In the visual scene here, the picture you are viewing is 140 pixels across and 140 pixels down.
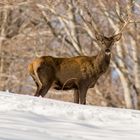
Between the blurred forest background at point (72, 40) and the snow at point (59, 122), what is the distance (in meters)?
10.7

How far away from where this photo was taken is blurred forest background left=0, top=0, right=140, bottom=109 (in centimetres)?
2256

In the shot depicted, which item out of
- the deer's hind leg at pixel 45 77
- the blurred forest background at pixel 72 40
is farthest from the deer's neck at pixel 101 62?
the blurred forest background at pixel 72 40

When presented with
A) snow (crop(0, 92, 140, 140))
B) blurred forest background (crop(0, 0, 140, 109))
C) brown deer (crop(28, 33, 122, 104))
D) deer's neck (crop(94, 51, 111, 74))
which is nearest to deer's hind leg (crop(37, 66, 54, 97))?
brown deer (crop(28, 33, 122, 104))

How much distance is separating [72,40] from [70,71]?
9.58 m

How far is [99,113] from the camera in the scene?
29.6 ft

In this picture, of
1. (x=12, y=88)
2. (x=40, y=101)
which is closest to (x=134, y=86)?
(x=12, y=88)

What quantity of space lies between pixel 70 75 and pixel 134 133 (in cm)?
669

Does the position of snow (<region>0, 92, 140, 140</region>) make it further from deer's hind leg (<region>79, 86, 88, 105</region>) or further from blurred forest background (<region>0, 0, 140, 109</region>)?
blurred forest background (<region>0, 0, 140, 109</region>)

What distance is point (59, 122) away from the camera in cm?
805

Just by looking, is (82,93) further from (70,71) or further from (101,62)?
(101,62)

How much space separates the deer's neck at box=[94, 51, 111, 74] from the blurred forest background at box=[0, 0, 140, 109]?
561 centimetres

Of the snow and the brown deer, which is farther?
the brown deer

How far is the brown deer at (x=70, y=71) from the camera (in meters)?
14.0

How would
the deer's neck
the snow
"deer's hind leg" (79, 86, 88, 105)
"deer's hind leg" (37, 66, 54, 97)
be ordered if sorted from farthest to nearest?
"deer's hind leg" (37, 66, 54, 97), the deer's neck, "deer's hind leg" (79, 86, 88, 105), the snow
